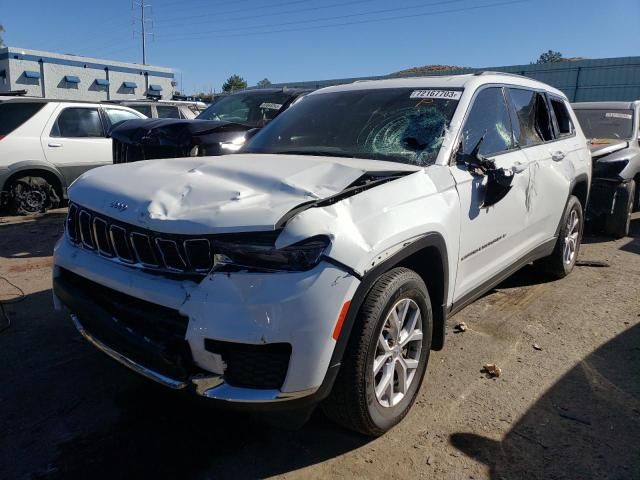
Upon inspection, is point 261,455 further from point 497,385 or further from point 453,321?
point 453,321

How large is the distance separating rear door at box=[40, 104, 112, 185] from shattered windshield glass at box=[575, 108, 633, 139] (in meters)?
7.74

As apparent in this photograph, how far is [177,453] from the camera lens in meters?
2.64

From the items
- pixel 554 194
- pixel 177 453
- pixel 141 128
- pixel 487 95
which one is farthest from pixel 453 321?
pixel 141 128

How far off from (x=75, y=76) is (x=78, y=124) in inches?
897

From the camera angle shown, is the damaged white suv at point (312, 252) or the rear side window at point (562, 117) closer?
the damaged white suv at point (312, 252)

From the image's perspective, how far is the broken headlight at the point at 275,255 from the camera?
7.34 ft

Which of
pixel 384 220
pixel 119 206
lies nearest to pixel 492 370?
pixel 384 220

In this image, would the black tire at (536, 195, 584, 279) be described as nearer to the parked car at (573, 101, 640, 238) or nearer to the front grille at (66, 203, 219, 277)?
the parked car at (573, 101, 640, 238)

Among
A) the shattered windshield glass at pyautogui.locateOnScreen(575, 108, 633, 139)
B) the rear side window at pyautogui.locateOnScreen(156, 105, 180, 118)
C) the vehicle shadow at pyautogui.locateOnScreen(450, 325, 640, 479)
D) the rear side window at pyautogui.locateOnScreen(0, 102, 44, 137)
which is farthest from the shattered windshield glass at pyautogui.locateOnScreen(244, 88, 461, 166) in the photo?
the rear side window at pyautogui.locateOnScreen(156, 105, 180, 118)

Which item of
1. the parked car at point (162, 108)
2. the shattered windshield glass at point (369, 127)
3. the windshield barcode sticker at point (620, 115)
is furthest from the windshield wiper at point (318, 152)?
the parked car at point (162, 108)

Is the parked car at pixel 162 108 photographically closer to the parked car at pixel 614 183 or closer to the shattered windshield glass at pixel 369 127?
the parked car at pixel 614 183

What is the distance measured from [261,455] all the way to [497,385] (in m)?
1.58

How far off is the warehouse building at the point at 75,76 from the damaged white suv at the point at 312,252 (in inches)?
884

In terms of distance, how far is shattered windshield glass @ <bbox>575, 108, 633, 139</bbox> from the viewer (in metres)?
8.20
